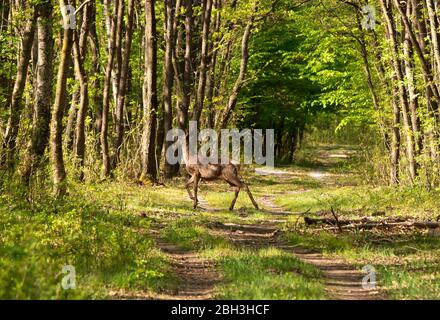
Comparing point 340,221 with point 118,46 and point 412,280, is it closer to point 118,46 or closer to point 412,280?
point 412,280

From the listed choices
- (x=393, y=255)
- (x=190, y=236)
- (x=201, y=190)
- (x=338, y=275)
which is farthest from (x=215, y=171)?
(x=338, y=275)

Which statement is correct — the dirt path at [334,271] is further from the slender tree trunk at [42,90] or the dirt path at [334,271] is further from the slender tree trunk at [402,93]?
the slender tree trunk at [402,93]

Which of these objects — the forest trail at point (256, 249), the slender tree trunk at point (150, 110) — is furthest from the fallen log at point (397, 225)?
the slender tree trunk at point (150, 110)

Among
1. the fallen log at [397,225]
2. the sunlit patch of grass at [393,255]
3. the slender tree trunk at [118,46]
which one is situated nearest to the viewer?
the sunlit patch of grass at [393,255]

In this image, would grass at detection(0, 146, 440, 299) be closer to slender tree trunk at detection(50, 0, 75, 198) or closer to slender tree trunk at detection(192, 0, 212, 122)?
slender tree trunk at detection(50, 0, 75, 198)

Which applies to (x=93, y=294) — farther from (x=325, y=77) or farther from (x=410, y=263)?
(x=325, y=77)

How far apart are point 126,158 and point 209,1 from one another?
746 centimetres

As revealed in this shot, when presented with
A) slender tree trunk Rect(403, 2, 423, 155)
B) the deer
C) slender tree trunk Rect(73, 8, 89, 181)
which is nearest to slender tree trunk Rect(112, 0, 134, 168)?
slender tree trunk Rect(73, 8, 89, 181)

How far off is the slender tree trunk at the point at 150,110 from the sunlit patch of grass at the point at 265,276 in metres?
15.1

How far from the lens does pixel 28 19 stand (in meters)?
16.5

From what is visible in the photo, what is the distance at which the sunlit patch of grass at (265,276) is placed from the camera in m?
8.43

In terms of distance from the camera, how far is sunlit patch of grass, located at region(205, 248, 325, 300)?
27.7 feet

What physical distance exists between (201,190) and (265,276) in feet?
59.6

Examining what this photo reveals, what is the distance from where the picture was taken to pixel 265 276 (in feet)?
31.4
